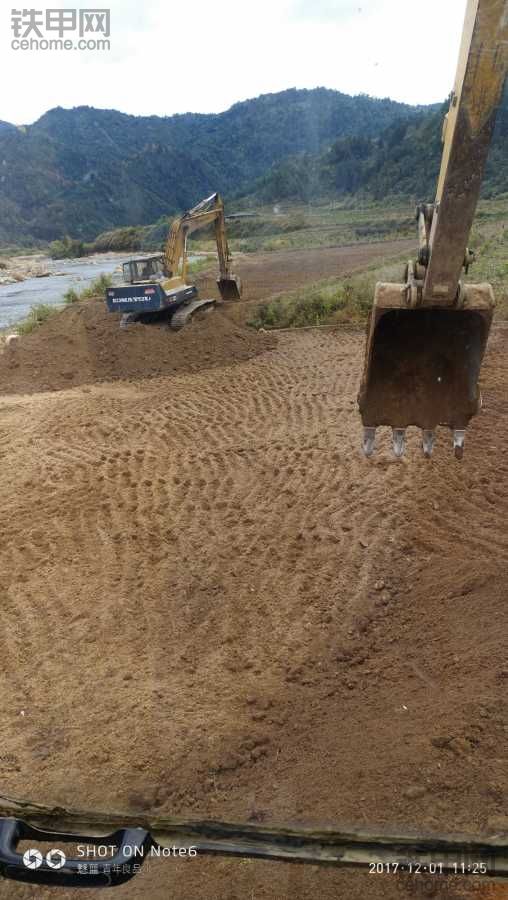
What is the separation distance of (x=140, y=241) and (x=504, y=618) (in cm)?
6415

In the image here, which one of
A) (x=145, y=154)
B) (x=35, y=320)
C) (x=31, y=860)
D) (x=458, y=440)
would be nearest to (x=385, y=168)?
(x=35, y=320)

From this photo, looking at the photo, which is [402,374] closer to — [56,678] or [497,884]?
[497,884]

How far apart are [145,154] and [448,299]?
144828mm

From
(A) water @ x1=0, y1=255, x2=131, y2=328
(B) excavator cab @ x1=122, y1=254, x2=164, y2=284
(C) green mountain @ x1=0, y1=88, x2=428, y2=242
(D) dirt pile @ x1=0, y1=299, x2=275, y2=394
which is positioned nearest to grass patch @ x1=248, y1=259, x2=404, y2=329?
(D) dirt pile @ x1=0, y1=299, x2=275, y2=394

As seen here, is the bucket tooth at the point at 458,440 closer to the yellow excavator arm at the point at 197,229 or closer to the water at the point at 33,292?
the yellow excavator arm at the point at 197,229

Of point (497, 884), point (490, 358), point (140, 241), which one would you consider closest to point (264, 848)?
point (497, 884)

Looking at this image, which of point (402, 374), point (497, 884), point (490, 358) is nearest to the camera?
point (497, 884)

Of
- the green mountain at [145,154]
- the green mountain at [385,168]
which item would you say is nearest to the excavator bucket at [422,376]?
the green mountain at [385,168]

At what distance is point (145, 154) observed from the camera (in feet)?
427

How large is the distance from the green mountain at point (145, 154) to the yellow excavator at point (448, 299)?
8004 centimetres

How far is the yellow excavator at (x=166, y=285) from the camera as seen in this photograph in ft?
43.3

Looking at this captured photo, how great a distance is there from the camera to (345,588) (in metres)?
4.76

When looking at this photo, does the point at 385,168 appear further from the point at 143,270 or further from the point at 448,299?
the point at 448,299

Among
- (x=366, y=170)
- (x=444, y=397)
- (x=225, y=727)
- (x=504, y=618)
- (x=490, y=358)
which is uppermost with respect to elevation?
(x=366, y=170)
